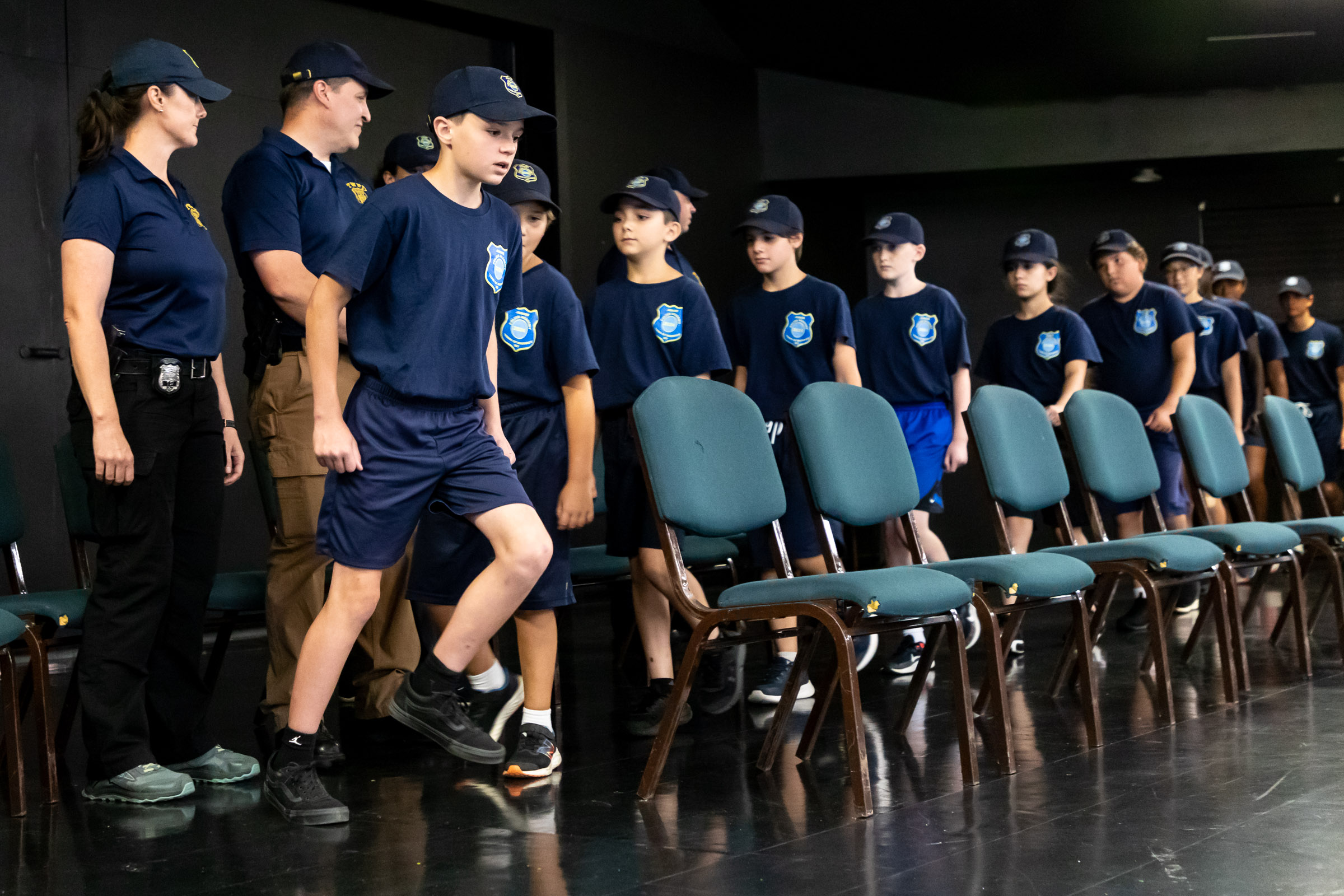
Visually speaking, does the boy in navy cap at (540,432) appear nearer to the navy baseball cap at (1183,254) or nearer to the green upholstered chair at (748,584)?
the green upholstered chair at (748,584)

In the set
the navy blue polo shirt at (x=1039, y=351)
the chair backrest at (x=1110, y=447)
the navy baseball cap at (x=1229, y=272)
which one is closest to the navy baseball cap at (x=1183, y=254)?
the navy baseball cap at (x=1229, y=272)

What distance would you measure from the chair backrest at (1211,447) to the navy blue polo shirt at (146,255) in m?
3.13

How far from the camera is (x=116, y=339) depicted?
2.79 m

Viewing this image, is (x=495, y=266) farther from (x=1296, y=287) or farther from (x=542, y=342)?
(x=1296, y=287)

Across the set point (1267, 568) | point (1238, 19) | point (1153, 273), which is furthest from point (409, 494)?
point (1153, 273)

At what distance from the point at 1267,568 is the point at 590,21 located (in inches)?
177

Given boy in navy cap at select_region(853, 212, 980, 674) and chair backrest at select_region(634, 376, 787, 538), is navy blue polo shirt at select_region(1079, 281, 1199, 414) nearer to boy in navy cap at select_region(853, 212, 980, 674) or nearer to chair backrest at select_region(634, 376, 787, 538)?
boy in navy cap at select_region(853, 212, 980, 674)

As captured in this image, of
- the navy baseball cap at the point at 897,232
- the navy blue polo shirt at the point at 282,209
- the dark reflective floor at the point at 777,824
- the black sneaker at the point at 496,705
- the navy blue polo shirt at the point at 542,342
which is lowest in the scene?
the dark reflective floor at the point at 777,824

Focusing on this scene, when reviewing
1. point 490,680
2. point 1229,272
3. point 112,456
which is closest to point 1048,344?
point 490,680

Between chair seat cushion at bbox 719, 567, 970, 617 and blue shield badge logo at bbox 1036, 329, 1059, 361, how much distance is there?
2732 mm

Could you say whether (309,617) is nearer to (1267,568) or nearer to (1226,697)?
(1226,697)

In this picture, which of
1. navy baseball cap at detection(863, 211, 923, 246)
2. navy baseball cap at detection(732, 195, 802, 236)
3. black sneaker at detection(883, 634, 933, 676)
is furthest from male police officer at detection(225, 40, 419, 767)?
navy baseball cap at detection(863, 211, 923, 246)

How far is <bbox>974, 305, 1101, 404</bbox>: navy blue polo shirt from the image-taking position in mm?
5277

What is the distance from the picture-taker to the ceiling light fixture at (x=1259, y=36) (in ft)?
24.5
